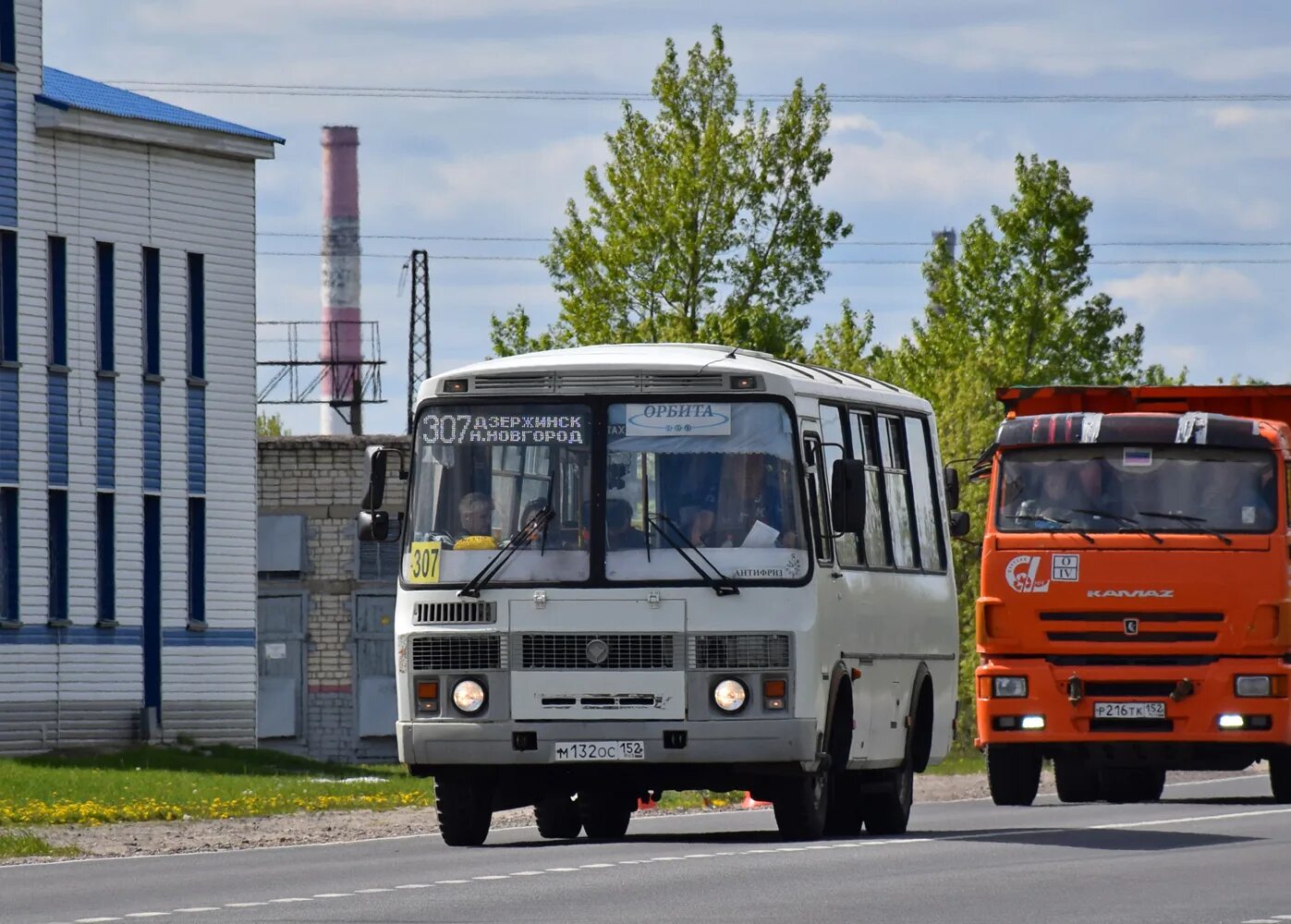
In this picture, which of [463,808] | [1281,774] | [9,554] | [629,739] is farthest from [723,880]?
[9,554]

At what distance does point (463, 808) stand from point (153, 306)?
77.9 ft

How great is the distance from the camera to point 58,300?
39969mm

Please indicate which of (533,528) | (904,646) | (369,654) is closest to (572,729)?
(533,528)

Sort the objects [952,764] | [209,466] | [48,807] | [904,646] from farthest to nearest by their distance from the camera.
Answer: [209,466], [952,764], [48,807], [904,646]

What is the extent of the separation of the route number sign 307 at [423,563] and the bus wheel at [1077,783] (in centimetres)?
1048

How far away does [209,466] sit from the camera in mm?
42688

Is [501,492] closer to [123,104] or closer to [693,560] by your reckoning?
[693,560]

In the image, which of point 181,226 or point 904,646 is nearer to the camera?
point 904,646

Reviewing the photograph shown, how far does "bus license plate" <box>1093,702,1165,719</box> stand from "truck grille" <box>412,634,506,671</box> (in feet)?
25.4

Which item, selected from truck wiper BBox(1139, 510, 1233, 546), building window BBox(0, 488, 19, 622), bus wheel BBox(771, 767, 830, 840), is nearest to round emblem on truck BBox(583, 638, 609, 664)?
bus wheel BBox(771, 767, 830, 840)

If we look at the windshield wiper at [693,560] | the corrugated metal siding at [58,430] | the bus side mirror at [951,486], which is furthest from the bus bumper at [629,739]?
the corrugated metal siding at [58,430]

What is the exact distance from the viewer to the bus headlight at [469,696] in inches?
709

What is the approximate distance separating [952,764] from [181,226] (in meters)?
13.0

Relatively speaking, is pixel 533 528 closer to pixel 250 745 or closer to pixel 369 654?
pixel 250 745
